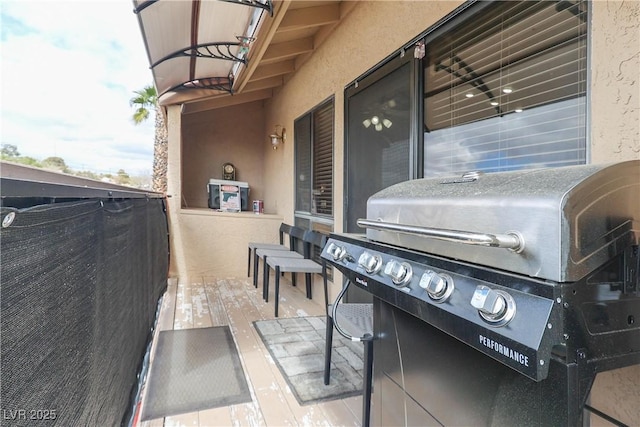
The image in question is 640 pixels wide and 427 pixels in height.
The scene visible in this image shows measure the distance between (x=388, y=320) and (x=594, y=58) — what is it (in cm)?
126

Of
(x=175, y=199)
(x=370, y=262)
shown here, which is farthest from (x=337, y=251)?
(x=175, y=199)

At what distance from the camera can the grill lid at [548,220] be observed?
67 centimetres

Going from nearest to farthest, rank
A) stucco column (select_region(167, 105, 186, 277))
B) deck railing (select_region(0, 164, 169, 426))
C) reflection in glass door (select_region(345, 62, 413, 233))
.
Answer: deck railing (select_region(0, 164, 169, 426)), reflection in glass door (select_region(345, 62, 413, 233)), stucco column (select_region(167, 105, 186, 277))

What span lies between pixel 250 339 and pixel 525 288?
247 cm

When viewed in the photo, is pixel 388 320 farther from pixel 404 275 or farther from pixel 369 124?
pixel 369 124

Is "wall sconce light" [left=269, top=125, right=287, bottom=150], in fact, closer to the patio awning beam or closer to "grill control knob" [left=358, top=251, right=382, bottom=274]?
the patio awning beam

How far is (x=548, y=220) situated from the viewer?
0.69 metres

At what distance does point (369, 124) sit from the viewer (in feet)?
9.03

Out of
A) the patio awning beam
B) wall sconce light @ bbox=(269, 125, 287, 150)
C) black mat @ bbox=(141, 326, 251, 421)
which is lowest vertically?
black mat @ bbox=(141, 326, 251, 421)

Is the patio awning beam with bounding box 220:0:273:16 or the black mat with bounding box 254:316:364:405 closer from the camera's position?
the black mat with bounding box 254:316:364:405

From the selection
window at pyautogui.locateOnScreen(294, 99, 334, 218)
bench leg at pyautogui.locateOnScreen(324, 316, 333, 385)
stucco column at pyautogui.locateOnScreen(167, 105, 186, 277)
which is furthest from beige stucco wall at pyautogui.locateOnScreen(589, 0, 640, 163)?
stucco column at pyautogui.locateOnScreen(167, 105, 186, 277)

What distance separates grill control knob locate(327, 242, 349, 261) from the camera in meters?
1.41

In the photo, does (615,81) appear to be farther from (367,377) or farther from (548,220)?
(367,377)

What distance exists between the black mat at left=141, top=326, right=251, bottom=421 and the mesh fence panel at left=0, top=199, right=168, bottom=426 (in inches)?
11.2
